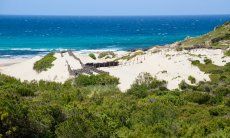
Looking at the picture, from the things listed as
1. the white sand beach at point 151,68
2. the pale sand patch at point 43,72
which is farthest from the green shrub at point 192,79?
the pale sand patch at point 43,72

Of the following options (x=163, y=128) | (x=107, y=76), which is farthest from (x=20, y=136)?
(x=107, y=76)

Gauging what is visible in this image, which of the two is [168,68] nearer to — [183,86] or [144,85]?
[144,85]

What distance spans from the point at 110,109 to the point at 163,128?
25.8ft

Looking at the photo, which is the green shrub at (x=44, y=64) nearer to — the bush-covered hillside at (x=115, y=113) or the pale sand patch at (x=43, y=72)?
the pale sand patch at (x=43, y=72)

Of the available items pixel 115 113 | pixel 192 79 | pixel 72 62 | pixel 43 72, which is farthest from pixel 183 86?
pixel 72 62

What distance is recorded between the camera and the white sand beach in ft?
191

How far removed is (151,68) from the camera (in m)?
64.5

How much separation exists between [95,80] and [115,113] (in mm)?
23655

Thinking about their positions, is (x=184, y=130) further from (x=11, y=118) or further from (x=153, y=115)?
(x=11, y=118)

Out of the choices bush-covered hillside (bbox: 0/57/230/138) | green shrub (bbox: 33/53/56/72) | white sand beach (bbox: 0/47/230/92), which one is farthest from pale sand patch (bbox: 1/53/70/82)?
bush-covered hillside (bbox: 0/57/230/138)

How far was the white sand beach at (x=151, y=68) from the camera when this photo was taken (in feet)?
191

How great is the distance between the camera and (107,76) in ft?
194

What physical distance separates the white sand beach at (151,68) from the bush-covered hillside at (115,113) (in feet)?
19.9

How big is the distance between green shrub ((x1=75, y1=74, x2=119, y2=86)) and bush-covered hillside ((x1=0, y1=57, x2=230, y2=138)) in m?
5.15
